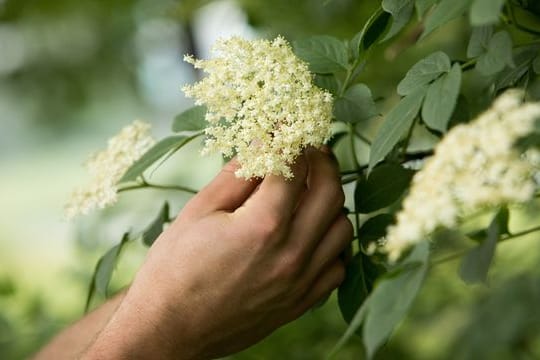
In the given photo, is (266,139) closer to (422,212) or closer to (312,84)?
(312,84)

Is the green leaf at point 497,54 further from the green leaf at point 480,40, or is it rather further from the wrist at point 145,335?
the wrist at point 145,335

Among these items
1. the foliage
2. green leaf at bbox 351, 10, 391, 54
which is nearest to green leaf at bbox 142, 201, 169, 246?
the foliage

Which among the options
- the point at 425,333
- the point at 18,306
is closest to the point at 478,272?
the point at 425,333

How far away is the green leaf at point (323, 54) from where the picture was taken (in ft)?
2.65

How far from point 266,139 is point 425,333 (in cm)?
111

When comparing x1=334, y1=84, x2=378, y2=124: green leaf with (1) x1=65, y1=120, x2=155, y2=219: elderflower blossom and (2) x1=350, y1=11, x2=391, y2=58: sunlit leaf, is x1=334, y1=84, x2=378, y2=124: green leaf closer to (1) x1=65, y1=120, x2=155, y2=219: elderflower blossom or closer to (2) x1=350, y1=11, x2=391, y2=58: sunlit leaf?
(2) x1=350, y1=11, x2=391, y2=58: sunlit leaf

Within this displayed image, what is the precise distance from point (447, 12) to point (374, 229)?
11.6 inches

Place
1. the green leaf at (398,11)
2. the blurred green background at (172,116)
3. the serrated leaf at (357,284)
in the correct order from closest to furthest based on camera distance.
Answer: the green leaf at (398,11)
the serrated leaf at (357,284)
the blurred green background at (172,116)

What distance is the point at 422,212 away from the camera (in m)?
0.55

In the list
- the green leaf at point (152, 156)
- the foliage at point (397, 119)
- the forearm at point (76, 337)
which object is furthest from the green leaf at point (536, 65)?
the forearm at point (76, 337)

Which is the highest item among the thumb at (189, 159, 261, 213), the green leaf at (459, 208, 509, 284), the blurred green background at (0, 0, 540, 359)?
the thumb at (189, 159, 261, 213)

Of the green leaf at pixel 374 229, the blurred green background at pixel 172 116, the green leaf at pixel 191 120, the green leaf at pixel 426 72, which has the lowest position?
the blurred green background at pixel 172 116

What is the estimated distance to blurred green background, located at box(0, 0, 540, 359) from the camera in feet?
4.73

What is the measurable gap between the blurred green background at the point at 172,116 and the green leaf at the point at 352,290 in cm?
26
